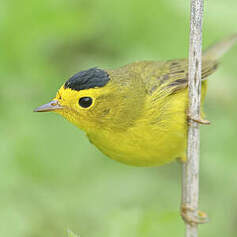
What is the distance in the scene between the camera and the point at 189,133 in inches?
156

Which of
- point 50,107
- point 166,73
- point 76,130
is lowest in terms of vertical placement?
point 50,107

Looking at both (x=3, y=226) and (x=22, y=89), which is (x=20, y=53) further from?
(x=3, y=226)

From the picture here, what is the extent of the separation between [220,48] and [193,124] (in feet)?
4.34

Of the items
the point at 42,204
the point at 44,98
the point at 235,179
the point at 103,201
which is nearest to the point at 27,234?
the point at 42,204

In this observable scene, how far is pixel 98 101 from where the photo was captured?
3.83m

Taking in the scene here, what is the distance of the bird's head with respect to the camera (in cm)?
370

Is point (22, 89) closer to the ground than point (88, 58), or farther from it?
closer to the ground

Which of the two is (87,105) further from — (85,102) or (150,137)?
(150,137)

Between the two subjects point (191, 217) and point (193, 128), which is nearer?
point (193, 128)

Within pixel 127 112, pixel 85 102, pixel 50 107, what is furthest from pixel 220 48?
pixel 50 107

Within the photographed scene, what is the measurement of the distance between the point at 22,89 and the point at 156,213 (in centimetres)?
209

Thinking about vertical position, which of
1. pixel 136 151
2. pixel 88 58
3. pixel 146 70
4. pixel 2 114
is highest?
pixel 88 58

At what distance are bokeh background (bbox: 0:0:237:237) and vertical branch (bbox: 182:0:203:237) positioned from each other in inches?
11.1

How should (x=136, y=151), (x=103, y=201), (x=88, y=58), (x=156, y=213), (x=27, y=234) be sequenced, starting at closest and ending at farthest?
(x=156, y=213) < (x=136, y=151) < (x=27, y=234) < (x=103, y=201) < (x=88, y=58)
